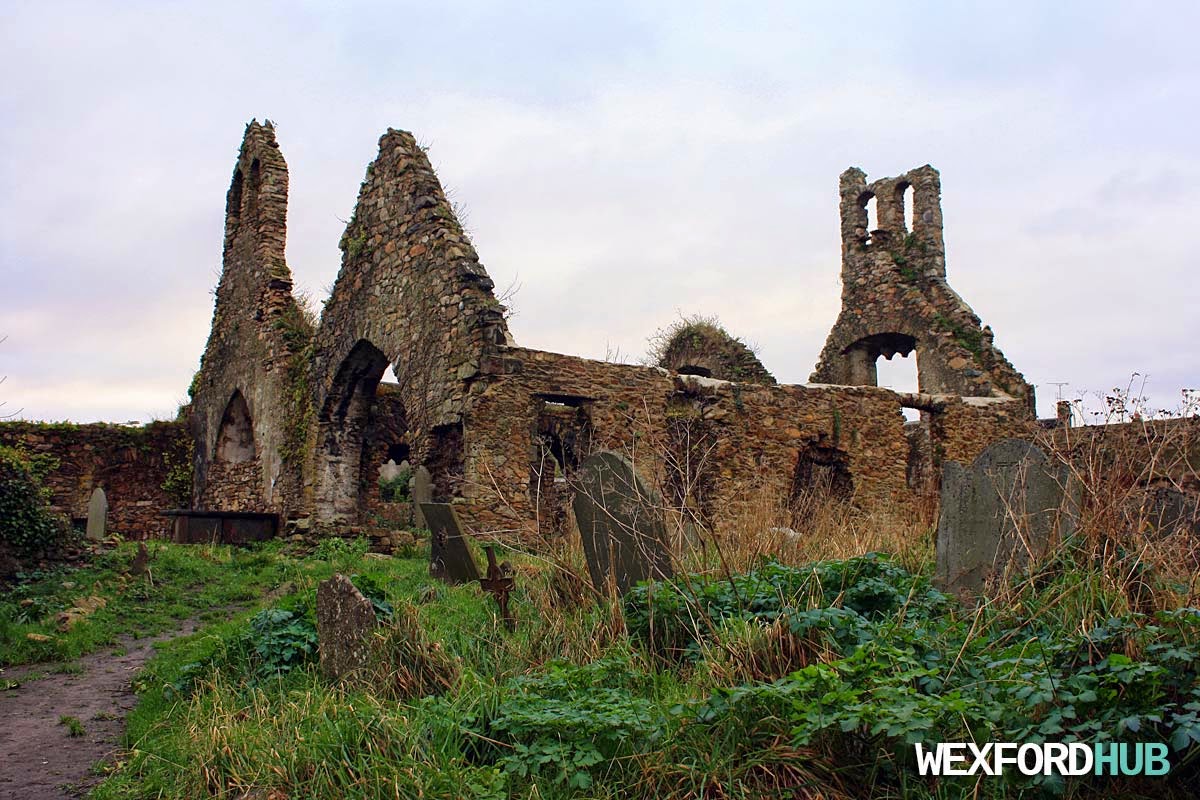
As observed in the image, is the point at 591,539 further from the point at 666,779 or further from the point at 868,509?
the point at 868,509

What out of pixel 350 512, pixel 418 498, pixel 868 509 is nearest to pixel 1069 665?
pixel 868 509

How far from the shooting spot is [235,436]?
20.0m

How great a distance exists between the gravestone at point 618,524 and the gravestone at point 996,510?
1.79 m

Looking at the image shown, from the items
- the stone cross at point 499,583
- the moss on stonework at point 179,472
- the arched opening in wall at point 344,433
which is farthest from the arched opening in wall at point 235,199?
the stone cross at point 499,583

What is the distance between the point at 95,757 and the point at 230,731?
3.92 feet

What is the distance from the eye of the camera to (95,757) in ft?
17.0

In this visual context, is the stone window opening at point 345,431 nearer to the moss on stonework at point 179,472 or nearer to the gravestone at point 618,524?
the moss on stonework at point 179,472

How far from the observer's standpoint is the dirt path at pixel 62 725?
480 cm

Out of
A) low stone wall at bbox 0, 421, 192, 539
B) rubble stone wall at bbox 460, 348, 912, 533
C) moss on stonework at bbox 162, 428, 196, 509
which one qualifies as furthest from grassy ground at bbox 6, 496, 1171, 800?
moss on stonework at bbox 162, 428, 196, 509

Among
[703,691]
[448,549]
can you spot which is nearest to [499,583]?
[448,549]

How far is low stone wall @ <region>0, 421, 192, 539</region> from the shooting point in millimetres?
19875

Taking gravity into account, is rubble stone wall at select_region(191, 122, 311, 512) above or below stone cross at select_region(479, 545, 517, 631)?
above

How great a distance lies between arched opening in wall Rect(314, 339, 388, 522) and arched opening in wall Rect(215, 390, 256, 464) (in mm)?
4922

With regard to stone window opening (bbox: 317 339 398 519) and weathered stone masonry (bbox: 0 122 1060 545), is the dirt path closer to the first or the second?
weathered stone masonry (bbox: 0 122 1060 545)
